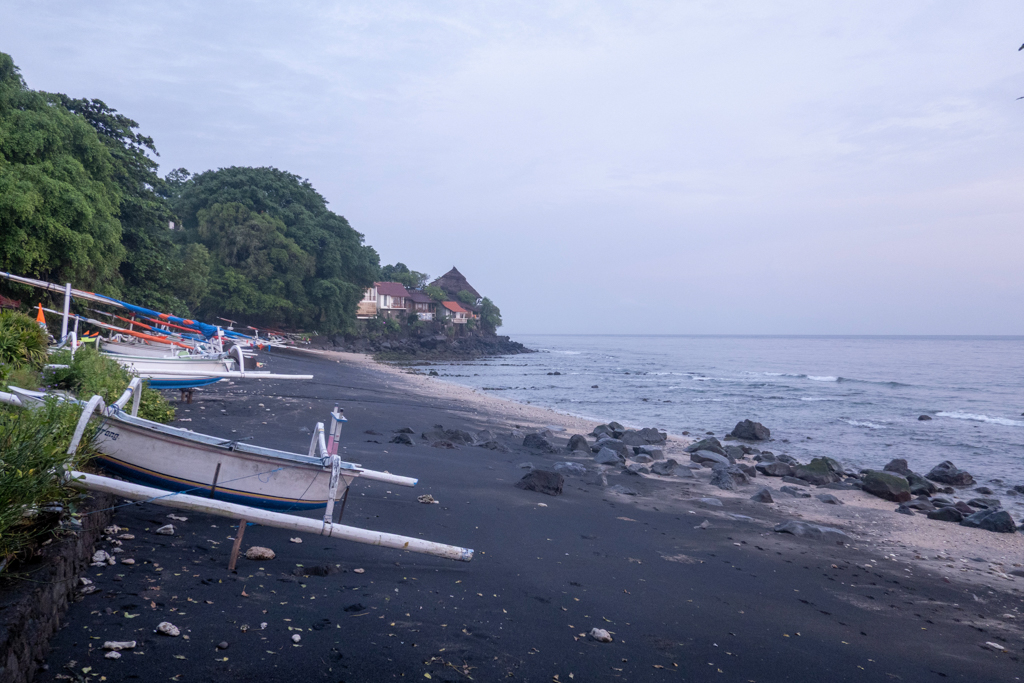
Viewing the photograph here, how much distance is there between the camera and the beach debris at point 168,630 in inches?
175

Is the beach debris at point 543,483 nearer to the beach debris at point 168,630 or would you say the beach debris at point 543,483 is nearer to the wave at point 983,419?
the beach debris at point 168,630

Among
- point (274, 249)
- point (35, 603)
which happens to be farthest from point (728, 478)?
point (274, 249)

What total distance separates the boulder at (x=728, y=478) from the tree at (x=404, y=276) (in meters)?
87.2

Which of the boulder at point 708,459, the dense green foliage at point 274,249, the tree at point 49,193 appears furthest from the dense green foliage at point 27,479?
the dense green foliage at point 274,249

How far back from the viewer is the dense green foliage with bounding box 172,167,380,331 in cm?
5028

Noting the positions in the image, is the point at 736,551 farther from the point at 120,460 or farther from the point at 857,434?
the point at 857,434

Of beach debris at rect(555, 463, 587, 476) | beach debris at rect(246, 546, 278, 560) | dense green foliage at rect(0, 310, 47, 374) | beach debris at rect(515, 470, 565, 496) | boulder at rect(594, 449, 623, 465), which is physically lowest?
boulder at rect(594, 449, 623, 465)

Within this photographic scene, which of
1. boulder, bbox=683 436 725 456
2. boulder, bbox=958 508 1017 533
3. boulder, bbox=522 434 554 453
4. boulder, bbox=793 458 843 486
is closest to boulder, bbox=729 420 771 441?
boulder, bbox=683 436 725 456

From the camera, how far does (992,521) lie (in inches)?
483

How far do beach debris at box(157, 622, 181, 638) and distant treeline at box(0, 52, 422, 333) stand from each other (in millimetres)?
18466

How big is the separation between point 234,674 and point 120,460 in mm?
3411

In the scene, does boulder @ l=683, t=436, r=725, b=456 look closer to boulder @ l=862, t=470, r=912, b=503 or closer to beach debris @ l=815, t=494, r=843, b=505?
boulder @ l=862, t=470, r=912, b=503

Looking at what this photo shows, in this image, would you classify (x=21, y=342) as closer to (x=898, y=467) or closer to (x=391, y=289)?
(x=898, y=467)

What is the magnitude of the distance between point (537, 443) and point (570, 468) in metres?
3.36
